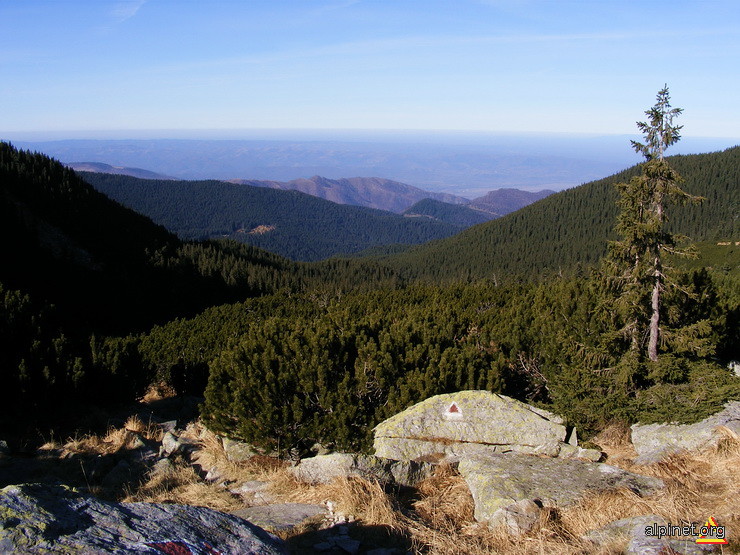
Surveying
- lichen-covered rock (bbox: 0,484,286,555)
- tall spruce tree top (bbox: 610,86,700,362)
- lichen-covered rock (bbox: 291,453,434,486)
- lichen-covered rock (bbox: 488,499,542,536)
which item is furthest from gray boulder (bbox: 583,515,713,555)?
tall spruce tree top (bbox: 610,86,700,362)

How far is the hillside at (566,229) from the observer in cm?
14462

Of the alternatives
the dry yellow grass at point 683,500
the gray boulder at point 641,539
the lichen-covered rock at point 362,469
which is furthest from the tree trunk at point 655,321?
the lichen-covered rock at point 362,469

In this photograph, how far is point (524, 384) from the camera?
1133 centimetres

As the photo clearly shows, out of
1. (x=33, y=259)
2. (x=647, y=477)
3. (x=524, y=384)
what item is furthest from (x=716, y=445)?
(x=33, y=259)

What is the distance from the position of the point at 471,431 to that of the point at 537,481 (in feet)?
6.42

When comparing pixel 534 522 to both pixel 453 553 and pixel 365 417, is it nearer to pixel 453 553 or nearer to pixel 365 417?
pixel 453 553

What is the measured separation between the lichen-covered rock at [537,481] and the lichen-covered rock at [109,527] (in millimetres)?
2917

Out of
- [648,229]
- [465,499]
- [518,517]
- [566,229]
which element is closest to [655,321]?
[648,229]

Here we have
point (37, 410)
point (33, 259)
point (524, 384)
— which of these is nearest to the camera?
point (37, 410)

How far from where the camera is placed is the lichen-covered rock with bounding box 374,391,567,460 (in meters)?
7.86

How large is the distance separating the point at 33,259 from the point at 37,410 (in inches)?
3163

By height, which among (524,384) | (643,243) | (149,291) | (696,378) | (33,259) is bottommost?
(149,291)

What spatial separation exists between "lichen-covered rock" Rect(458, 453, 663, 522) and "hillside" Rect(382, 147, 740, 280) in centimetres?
12747

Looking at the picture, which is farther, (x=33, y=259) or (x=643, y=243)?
(x=33, y=259)
